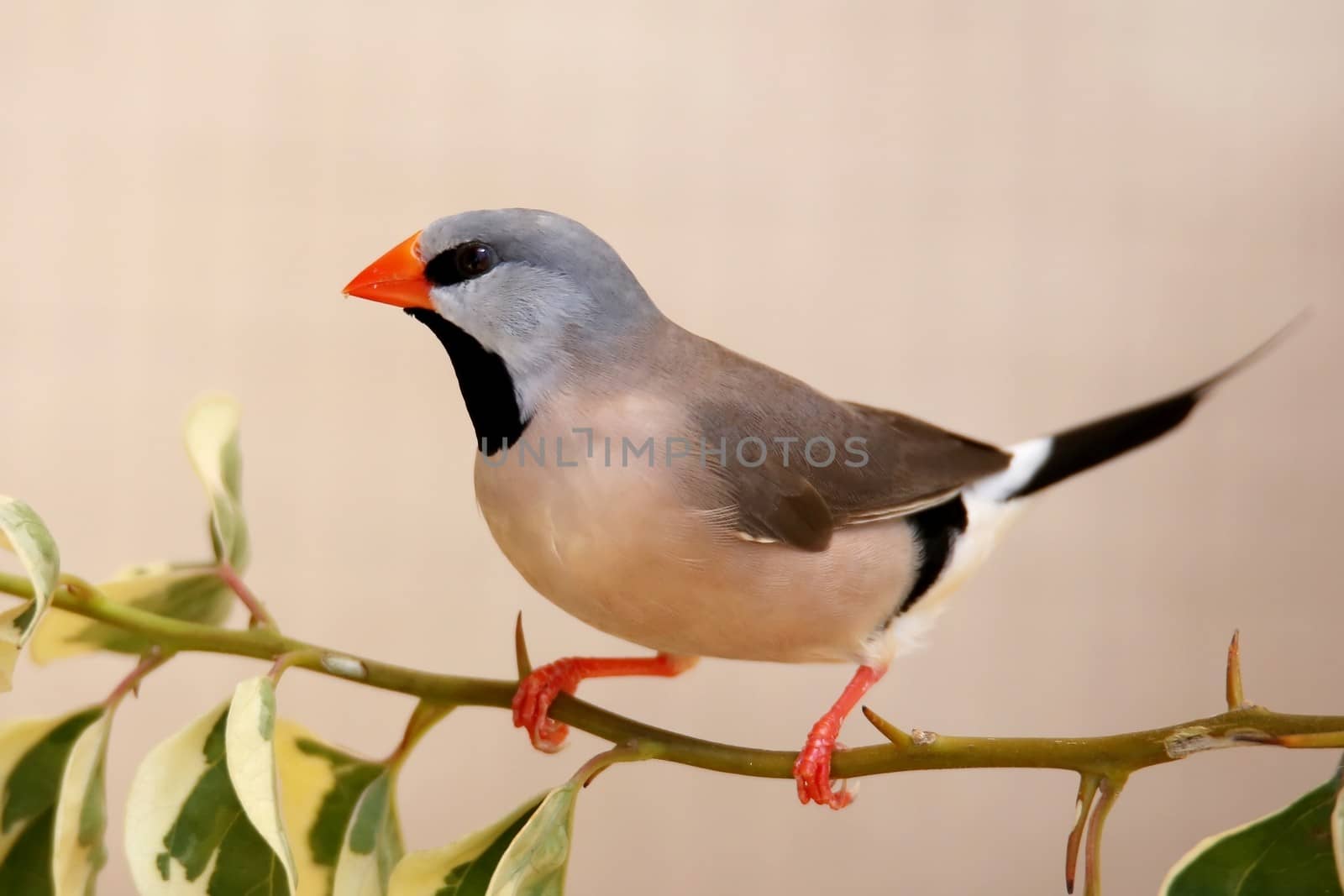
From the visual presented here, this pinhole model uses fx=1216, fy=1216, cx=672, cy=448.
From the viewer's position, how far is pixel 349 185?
6.17 feet

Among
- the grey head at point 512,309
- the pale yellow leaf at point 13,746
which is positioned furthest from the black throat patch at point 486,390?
the pale yellow leaf at point 13,746

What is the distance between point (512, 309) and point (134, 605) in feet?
1.12

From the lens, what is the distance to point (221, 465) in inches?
36.4

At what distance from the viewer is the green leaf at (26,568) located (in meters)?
0.65

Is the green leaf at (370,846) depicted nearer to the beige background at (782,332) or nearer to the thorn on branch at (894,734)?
the thorn on branch at (894,734)

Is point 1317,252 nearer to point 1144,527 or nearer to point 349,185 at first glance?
point 1144,527

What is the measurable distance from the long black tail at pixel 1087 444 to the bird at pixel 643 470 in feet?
0.04

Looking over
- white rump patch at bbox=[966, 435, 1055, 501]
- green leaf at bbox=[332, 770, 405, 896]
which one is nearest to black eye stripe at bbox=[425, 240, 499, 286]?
green leaf at bbox=[332, 770, 405, 896]

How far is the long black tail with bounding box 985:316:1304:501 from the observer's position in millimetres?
1021

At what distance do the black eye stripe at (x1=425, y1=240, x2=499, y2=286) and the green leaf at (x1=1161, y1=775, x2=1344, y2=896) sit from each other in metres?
0.59

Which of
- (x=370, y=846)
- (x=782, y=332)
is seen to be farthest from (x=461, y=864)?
(x=782, y=332)

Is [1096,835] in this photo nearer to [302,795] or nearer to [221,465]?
[302,795]

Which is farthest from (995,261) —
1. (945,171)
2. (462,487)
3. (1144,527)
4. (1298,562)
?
(462,487)

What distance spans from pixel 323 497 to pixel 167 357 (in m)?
0.33
